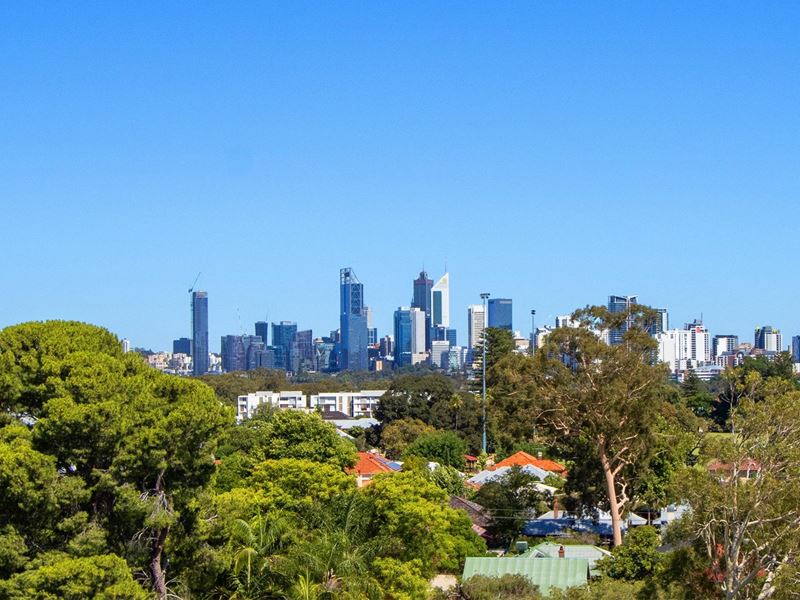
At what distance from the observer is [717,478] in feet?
54.8

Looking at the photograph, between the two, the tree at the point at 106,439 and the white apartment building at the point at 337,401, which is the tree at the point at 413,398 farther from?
the tree at the point at 106,439

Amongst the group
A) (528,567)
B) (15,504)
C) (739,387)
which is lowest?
(528,567)

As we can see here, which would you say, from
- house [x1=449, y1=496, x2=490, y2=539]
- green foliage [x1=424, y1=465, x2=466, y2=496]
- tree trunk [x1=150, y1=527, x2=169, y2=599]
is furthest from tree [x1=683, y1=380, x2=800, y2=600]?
green foliage [x1=424, y1=465, x2=466, y2=496]

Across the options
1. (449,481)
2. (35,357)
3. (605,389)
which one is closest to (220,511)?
(35,357)

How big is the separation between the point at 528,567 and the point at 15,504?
10.3 m

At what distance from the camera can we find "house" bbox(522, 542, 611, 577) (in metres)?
26.0

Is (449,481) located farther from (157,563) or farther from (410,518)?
(157,563)

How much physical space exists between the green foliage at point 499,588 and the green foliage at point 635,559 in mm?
3645

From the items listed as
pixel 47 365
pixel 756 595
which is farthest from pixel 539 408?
pixel 47 365

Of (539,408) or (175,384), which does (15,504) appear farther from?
(539,408)

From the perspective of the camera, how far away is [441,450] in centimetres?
4991

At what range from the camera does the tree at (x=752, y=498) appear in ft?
52.5

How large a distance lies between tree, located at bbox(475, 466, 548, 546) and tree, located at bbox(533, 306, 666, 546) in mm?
3409

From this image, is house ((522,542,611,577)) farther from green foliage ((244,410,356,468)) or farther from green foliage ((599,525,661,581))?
green foliage ((244,410,356,468))
